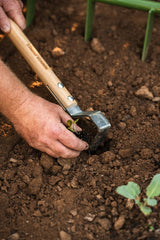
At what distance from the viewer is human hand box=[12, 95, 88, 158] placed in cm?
184

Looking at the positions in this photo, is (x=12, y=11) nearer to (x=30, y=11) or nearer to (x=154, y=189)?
(x=30, y=11)

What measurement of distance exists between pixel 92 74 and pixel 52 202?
1122 mm

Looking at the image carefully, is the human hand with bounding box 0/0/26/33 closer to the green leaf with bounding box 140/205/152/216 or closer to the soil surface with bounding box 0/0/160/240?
the soil surface with bounding box 0/0/160/240

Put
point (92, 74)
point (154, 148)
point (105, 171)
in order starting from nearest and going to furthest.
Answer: point (105, 171)
point (154, 148)
point (92, 74)

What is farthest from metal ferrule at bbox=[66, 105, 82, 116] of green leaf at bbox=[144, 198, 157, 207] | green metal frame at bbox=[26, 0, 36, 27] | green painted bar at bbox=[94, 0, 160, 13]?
green metal frame at bbox=[26, 0, 36, 27]

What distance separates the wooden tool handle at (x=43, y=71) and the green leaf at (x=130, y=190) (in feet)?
2.01

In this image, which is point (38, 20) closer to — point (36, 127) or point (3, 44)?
point (3, 44)

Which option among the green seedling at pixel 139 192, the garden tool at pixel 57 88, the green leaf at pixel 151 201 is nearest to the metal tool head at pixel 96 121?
the garden tool at pixel 57 88

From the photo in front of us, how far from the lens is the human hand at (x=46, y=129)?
1.84 metres

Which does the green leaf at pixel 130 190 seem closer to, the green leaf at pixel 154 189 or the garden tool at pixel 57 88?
the green leaf at pixel 154 189

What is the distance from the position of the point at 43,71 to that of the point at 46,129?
40 centimetres

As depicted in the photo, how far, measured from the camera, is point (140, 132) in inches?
83.9

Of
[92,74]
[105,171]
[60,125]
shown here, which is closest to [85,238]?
[105,171]

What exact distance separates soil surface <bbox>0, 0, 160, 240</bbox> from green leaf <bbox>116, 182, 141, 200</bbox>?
0.10m
